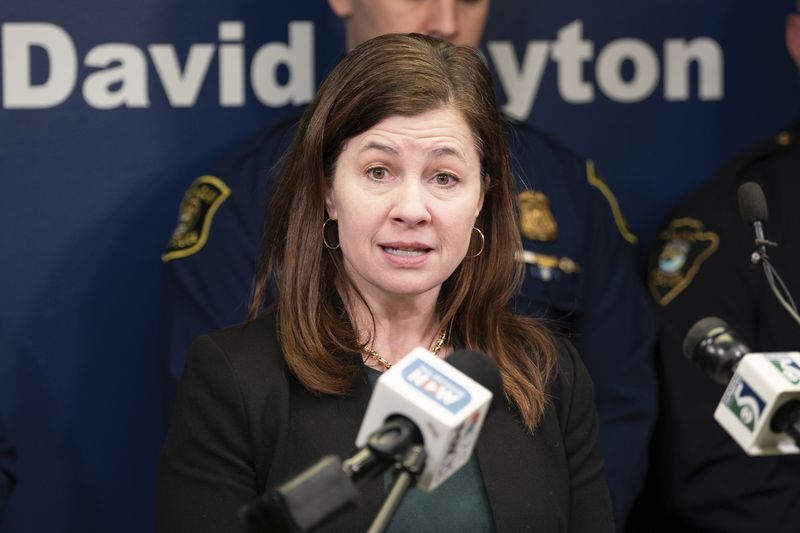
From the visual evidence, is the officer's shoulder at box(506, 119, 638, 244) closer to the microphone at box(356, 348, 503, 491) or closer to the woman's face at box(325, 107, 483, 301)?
the woman's face at box(325, 107, 483, 301)

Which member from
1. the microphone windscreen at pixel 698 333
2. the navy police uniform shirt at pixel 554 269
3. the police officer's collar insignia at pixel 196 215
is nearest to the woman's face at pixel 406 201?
the microphone windscreen at pixel 698 333

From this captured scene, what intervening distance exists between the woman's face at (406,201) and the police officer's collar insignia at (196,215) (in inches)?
40.3

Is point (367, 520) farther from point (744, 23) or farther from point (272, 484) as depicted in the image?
point (744, 23)

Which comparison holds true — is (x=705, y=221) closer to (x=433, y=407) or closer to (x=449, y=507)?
(x=449, y=507)

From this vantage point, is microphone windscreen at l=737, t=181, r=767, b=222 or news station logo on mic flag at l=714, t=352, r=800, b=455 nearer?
news station logo on mic flag at l=714, t=352, r=800, b=455

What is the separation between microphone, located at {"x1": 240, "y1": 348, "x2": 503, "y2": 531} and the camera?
1.22 metres

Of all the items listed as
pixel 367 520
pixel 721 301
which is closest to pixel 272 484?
pixel 367 520

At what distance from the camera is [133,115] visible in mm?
3279

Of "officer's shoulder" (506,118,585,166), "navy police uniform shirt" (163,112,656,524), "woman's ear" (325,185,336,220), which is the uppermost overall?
"officer's shoulder" (506,118,585,166)

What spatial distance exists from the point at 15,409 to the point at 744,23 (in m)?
2.16

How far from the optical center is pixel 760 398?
142 centimetres

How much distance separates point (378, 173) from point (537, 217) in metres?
1.24

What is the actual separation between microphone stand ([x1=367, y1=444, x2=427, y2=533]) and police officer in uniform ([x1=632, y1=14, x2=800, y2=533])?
1.91 m

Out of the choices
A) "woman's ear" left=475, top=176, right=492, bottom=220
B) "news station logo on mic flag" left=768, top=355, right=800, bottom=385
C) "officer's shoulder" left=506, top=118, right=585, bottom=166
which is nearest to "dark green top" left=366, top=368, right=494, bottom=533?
"woman's ear" left=475, top=176, right=492, bottom=220
